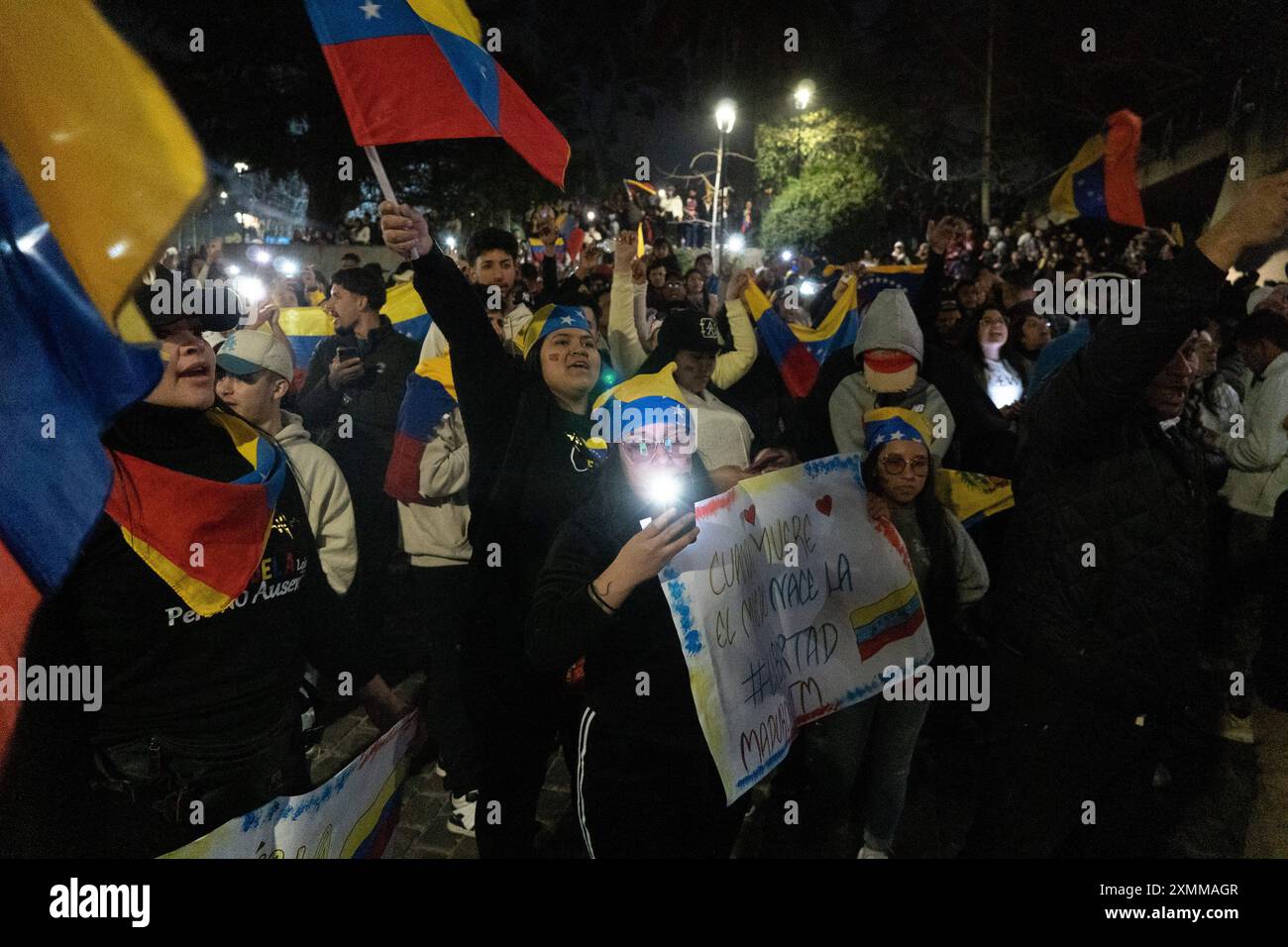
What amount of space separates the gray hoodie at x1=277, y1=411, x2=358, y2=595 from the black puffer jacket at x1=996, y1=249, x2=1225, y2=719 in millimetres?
2465

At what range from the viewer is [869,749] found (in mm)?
3412

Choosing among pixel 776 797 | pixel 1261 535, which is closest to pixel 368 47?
pixel 776 797

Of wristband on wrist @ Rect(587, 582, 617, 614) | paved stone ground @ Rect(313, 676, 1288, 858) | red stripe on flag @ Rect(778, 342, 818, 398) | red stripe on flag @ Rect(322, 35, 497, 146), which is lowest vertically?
paved stone ground @ Rect(313, 676, 1288, 858)

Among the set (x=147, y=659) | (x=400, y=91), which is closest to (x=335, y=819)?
(x=147, y=659)

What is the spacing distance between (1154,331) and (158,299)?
267 centimetres

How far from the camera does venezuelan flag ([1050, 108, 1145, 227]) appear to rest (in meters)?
4.68

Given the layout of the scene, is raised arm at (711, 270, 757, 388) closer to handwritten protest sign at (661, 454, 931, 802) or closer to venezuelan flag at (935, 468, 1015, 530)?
venezuelan flag at (935, 468, 1015, 530)

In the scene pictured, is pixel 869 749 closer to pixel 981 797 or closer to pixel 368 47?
pixel 981 797

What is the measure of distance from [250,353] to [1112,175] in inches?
178

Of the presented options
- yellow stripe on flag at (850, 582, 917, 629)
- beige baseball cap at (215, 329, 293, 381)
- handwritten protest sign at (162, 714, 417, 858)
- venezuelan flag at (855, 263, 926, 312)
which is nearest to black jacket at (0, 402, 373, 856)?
handwritten protest sign at (162, 714, 417, 858)

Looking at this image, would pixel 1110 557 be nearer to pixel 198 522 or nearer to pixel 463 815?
pixel 198 522

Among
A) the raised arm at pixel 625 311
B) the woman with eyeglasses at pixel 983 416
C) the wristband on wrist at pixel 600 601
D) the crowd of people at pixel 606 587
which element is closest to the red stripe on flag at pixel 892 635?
the crowd of people at pixel 606 587

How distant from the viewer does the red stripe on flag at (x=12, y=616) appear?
6.07 feet

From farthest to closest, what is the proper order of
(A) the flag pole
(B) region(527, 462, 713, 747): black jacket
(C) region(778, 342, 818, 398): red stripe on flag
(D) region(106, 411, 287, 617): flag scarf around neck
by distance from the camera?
(C) region(778, 342, 818, 398): red stripe on flag → (A) the flag pole → (B) region(527, 462, 713, 747): black jacket → (D) region(106, 411, 287, 617): flag scarf around neck
